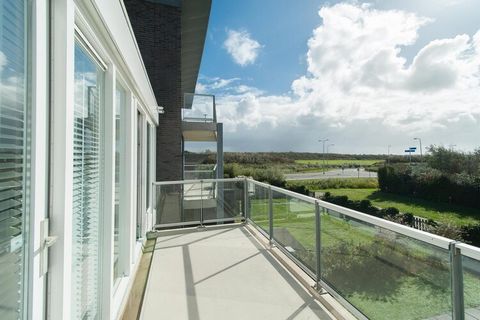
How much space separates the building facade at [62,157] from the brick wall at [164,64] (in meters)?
5.34

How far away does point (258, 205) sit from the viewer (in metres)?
5.44

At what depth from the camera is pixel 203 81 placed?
1728 cm

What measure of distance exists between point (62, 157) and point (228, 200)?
510 centimetres

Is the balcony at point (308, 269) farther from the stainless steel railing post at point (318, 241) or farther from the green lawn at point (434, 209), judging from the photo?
the green lawn at point (434, 209)

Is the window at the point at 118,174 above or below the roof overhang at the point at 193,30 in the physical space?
below

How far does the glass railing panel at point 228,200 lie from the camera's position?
244 inches

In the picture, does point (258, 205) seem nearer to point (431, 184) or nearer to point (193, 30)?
point (193, 30)

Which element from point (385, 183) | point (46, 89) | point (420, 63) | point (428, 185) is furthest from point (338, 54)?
point (46, 89)

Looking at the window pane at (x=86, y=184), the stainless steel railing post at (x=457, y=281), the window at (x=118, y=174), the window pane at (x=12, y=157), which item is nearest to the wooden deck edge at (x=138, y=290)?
the window at (x=118, y=174)

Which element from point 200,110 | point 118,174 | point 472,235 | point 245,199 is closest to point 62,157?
point 118,174

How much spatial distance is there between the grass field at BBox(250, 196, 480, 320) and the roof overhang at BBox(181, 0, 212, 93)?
26.8 ft

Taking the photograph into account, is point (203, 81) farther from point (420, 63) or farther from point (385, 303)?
point (385, 303)

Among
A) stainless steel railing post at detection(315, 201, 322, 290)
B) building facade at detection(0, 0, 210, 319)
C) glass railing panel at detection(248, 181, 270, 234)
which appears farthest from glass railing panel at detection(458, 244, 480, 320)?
glass railing panel at detection(248, 181, 270, 234)

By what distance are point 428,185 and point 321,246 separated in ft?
65.3
